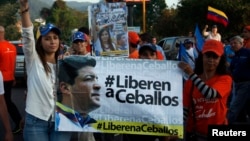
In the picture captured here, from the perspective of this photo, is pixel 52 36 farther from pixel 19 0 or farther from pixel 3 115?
pixel 3 115

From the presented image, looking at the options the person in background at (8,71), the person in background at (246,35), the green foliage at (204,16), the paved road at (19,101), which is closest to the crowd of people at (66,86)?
the paved road at (19,101)

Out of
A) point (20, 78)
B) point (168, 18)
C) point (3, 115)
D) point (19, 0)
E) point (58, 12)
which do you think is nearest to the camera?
point (19, 0)

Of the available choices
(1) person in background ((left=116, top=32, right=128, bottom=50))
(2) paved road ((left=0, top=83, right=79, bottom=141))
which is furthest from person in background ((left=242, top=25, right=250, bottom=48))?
(2) paved road ((left=0, top=83, right=79, bottom=141))

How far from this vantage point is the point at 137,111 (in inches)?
184

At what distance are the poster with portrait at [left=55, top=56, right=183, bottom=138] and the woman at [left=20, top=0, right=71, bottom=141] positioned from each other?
0.35ft

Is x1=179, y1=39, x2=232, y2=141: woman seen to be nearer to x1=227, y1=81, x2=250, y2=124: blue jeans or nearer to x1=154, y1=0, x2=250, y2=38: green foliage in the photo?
x1=227, y1=81, x2=250, y2=124: blue jeans

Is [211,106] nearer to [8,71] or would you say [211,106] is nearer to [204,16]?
[8,71]

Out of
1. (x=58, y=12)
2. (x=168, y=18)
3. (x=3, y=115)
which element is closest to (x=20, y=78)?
(x=3, y=115)

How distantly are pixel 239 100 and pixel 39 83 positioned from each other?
5.48 m

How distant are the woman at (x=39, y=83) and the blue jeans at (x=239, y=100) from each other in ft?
17.0

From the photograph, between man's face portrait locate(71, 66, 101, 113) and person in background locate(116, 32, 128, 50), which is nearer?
man's face portrait locate(71, 66, 101, 113)

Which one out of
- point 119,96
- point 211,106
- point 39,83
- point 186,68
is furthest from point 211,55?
point 39,83

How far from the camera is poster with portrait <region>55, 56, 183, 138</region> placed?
4617mm

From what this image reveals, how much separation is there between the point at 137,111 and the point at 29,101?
3.08 ft
